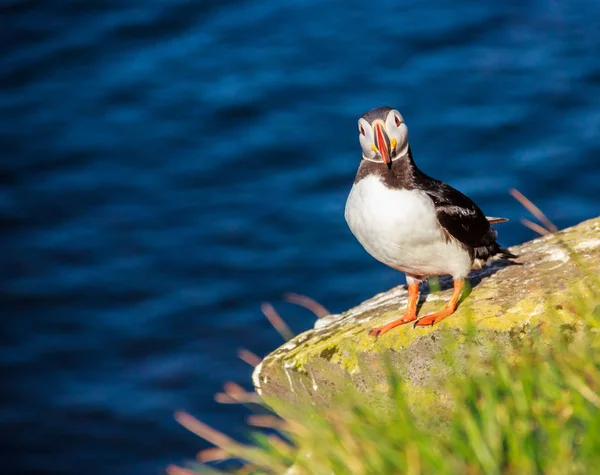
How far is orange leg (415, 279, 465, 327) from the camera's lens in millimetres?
6213

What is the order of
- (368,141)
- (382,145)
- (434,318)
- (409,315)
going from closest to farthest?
(382,145), (368,141), (434,318), (409,315)

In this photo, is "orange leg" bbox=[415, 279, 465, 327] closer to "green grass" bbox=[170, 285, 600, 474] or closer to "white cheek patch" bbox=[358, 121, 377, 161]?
"white cheek patch" bbox=[358, 121, 377, 161]

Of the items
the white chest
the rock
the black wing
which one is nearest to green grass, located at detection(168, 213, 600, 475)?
the rock

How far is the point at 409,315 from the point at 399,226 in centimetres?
73

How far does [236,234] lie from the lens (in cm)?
1563

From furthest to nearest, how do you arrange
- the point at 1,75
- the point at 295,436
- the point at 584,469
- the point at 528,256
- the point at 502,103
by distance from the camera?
the point at 1,75 → the point at 502,103 → the point at 528,256 → the point at 295,436 → the point at 584,469

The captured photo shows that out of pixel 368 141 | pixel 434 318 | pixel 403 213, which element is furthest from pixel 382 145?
pixel 434 318

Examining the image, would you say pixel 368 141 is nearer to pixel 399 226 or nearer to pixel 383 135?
pixel 383 135

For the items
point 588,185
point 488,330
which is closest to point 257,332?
point 588,185

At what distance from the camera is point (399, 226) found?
5.97 m

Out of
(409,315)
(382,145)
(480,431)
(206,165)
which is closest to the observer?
(480,431)

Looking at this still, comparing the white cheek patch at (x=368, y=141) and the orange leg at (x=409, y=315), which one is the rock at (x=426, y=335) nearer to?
the orange leg at (x=409, y=315)

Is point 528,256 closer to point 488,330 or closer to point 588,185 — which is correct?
point 488,330

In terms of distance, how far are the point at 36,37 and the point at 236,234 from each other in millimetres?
7275
